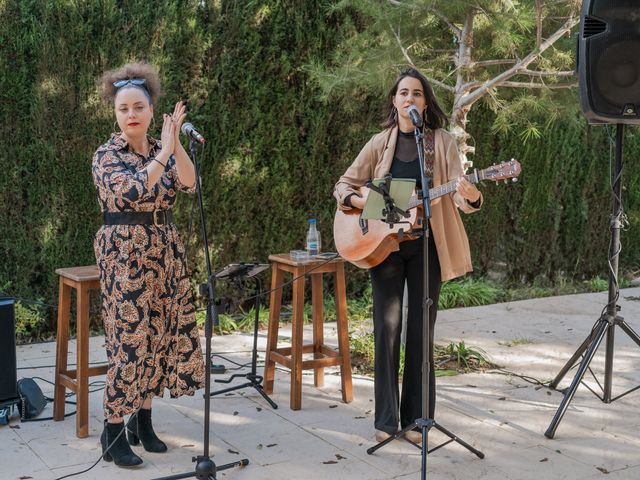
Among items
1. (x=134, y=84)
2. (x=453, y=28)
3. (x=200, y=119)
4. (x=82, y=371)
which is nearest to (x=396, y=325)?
(x=82, y=371)

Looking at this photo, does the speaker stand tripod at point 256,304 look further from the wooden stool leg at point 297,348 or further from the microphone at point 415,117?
the microphone at point 415,117

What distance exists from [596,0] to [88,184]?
384 centimetres

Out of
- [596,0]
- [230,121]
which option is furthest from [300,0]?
A: [596,0]

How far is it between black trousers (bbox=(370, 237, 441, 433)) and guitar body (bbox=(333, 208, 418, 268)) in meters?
0.07

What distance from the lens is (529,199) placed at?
8.79m

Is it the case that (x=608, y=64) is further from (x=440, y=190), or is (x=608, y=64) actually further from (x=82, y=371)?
(x=82, y=371)

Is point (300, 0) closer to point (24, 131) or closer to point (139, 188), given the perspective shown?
point (24, 131)

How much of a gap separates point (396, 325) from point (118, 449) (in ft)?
4.72

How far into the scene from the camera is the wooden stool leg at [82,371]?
4.18 m

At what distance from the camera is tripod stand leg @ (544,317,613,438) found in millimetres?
4301

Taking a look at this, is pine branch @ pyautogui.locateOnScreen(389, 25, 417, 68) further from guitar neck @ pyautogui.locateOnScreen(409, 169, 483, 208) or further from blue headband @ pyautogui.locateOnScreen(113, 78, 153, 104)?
blue headband @ pyautogui.locateOnScreen(113, 78, 153, 104)

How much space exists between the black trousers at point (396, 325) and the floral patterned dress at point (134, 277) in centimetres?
99

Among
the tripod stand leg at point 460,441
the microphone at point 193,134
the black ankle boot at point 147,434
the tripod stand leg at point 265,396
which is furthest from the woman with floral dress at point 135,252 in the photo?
the tripod stand leg at point 460,441

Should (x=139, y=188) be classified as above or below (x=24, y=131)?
below
